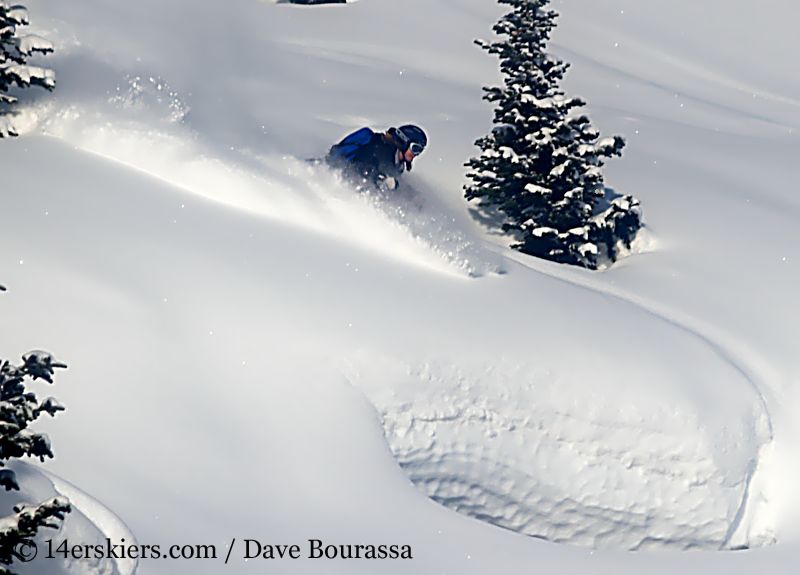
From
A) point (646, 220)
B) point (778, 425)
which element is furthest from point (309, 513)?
point (646, 220)

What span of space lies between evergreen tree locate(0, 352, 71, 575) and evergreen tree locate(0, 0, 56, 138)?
6114 millimetres

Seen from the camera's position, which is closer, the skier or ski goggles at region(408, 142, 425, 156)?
the skier

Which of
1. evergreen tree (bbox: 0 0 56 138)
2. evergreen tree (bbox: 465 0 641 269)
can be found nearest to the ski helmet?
evergreen tree (bbox: 465 0 641 269)

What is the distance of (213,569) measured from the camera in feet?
21.5

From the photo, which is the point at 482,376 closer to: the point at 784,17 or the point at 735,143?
the point at 735,143

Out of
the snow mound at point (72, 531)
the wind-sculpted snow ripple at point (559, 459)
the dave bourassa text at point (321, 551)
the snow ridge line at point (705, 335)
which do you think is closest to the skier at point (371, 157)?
the snow ridge line at point (705, 335)

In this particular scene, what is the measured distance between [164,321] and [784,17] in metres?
26.4

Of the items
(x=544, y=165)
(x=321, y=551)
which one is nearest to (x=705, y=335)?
(x=544, y=165)

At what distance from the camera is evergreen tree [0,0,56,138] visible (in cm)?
1113

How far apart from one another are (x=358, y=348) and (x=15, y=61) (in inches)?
216
